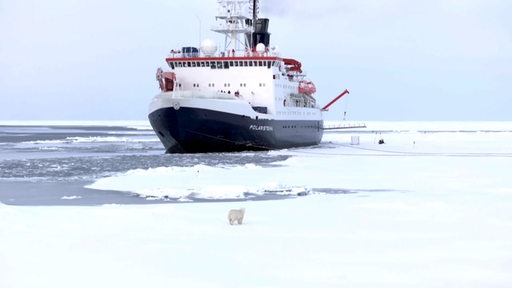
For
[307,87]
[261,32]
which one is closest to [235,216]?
[261,32]

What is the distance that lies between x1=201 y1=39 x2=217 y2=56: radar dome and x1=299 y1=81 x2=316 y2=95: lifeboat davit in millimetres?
10622

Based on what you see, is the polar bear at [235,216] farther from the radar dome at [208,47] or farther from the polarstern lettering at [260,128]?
the radar dome at [208,47]

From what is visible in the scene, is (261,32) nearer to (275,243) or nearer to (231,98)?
(231,98)

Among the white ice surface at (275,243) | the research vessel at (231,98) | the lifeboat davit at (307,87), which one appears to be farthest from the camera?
the lifeboat davit at (307,87)

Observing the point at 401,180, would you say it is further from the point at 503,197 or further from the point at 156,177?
the point at 156,177

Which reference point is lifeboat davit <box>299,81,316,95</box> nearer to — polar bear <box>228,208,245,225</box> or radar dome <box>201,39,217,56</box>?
radar dome <box>201,39,217,56</box>

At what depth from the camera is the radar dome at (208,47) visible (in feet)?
158

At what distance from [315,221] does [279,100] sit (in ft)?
110

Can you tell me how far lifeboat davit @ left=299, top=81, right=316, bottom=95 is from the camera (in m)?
56.4

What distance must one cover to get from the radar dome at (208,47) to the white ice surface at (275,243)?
28.4 metres

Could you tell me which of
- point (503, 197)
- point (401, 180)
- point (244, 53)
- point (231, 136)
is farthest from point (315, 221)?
point (244, 53)

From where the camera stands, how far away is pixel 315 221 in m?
14.9

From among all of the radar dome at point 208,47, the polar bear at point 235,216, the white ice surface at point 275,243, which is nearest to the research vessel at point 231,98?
the radar dome at point 208,47

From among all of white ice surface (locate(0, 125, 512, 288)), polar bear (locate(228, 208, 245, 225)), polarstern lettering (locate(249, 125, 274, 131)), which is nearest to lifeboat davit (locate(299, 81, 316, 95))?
polarstern lettering (locate(249, 125, 274, 131))
